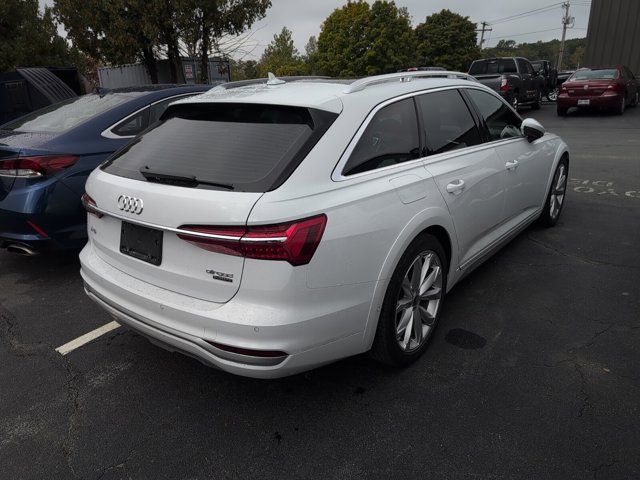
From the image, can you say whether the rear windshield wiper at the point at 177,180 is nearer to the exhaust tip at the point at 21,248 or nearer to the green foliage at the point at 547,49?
the exhaust tip at the point at 21,248

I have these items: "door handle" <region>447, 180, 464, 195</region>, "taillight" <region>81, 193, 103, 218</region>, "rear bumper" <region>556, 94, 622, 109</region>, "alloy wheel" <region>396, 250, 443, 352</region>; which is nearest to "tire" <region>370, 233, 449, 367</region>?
"alloy wheel" <region>396, 250, 443, 352</region>

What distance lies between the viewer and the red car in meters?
15.0

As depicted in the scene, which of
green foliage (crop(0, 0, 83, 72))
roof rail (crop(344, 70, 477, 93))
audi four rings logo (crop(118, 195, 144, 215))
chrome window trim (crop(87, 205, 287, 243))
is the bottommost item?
chrome window trim (crop(87, 205, 287, 243))

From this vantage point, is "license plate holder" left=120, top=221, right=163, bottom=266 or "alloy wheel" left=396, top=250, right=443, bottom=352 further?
"alloy wheel" left=396, top=250, right=443, bottom=352

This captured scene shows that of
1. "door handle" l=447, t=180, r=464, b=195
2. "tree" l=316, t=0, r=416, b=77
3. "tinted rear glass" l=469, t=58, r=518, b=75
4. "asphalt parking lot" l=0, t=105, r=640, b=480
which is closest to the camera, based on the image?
"asphalt parking lot" l=0, t=105, r=640, b=480

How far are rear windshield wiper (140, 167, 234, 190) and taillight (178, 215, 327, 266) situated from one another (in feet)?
0.73

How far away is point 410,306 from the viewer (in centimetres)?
278

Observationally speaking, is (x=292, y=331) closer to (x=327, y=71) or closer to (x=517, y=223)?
→ (x=517, y=223)

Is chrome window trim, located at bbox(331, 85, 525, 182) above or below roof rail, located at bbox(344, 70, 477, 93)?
below

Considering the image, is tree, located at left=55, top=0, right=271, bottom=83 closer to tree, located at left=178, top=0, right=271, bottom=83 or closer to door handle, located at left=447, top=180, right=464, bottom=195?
tree, located at left=178, top=0, right=271, bottom=83

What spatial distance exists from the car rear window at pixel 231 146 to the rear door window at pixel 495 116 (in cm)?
182

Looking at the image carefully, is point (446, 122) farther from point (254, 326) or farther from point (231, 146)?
point (254, 326)

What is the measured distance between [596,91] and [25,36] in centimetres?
1692

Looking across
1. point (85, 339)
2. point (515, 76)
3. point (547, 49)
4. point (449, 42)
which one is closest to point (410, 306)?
point (85, 339)
